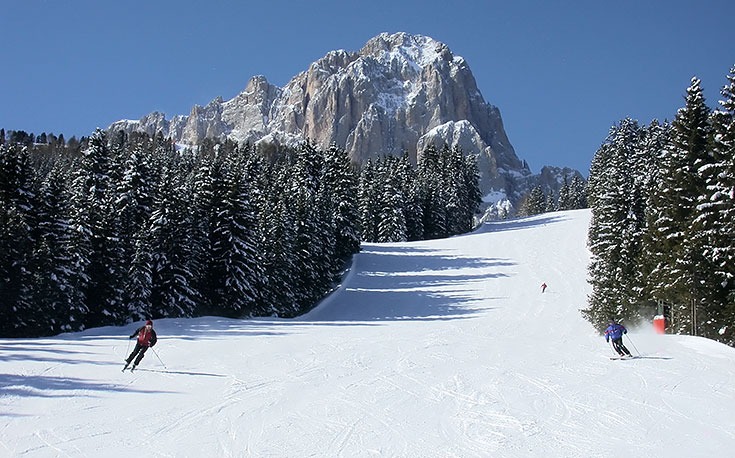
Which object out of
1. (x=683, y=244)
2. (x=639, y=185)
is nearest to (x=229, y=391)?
(x=683, y=244)

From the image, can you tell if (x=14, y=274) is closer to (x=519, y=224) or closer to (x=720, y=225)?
(x=720, y=225)

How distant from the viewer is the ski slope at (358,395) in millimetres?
9930

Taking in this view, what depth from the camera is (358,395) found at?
44.9ft

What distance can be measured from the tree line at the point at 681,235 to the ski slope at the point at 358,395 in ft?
10.2

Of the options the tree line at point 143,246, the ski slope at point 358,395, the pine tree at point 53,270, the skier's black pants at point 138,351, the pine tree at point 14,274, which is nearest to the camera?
the ski slope at point 358,395

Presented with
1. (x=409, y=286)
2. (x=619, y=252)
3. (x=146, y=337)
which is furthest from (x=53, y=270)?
(x=619, y=252)

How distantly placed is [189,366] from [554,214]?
8335 cm

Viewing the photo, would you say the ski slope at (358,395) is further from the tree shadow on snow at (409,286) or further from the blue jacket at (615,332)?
the tree shadow on snow at (409,286)

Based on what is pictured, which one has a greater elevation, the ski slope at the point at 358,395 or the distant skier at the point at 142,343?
the distant skier at the point at 142,343

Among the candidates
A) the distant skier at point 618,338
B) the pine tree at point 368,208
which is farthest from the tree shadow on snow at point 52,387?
the pine tree at point 368,208

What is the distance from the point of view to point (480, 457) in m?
9.39

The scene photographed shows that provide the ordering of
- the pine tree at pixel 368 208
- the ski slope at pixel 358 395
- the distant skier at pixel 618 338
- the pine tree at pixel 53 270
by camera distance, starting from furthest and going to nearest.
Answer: the pine tree at pixel 368 208 < the pine tree at pixel 53 270 < the distant skier at pixel 618 338 < the ski slope at pixel 358 395

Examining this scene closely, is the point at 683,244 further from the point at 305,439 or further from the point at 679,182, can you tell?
the point at 305,439

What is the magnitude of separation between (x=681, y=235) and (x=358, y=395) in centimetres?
1910
